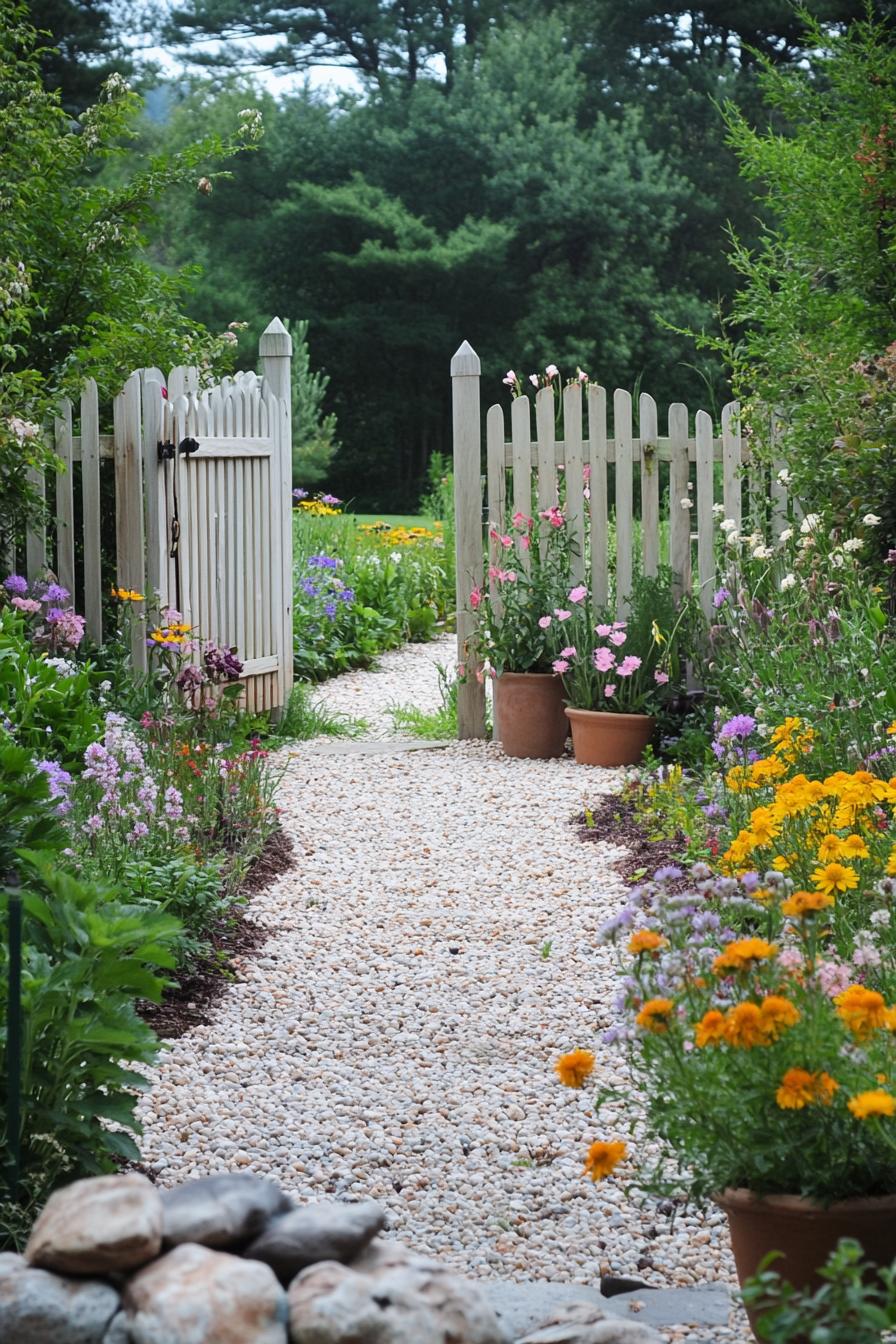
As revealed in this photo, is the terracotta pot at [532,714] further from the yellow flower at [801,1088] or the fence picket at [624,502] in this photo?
the yellow flower at [801,1088]

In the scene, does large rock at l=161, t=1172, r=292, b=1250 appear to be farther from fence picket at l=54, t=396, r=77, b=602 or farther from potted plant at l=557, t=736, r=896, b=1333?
fence picket at l=54, t=396, r=77, b=602

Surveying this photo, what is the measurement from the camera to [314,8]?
2650 centimetres

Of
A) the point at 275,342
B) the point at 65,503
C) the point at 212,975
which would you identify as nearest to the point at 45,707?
the point at 212,975

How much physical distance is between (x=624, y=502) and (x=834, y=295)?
1.62 m

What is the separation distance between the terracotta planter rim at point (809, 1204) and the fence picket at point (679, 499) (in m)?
5.36

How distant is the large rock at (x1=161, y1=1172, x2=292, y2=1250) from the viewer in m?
1.80

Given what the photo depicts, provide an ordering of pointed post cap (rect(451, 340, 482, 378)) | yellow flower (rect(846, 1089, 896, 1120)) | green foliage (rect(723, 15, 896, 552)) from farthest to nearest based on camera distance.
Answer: pointed post cap (rect(451, 340, 482, 378)), green foliage (rect(723, 15, 896, 552)), yellow flower (rect(846, 1089, 896, 1120))

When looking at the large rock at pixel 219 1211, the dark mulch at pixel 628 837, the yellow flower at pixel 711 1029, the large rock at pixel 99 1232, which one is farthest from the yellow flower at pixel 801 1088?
the dark mulch at pixel 628 837

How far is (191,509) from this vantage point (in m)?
7.28

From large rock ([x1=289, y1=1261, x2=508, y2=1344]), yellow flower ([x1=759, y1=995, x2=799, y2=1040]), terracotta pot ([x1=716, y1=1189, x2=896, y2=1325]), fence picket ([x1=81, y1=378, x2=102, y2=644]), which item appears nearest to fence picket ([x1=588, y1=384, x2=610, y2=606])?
fence picket ([x1=81, y1=378, x2=102, y2=644])

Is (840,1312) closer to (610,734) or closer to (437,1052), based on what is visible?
(437,1052)

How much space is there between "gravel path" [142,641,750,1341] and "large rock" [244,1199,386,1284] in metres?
0.63

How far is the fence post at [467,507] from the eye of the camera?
24.6 feet

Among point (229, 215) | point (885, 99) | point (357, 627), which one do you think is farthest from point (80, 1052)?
point (229, 215)
